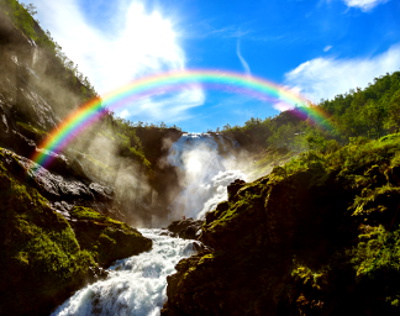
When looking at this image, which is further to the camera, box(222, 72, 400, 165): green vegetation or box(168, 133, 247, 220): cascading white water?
box(222, 72, 400, 165): green vegetation

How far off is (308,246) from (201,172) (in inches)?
2242

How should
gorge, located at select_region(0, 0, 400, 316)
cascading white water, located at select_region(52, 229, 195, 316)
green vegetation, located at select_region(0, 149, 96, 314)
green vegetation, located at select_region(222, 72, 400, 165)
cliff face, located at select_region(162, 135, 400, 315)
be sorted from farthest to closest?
green vegetation, located at select_region(222, 72, 400, 165)
cascading white water, located at select_region(52, 229, 195, 316)
green vegetation, located at select_region(0, 149, 96, 314)
gorge, located at select_region(0, 0, 400, 316)
cliff face, located at select_region(162, 135, 400, 315)

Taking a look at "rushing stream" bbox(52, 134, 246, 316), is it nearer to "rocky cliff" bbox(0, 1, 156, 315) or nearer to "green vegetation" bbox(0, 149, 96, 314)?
"rocky cliff" bbox(0, 1, 156, 315)

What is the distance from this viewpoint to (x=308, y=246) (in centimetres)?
1047

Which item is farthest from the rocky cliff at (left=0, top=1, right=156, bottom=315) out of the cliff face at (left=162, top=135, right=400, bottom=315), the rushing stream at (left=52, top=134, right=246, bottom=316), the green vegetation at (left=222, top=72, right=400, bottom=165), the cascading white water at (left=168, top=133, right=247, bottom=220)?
the green vegetation at (left=222, top=72, right=400, bottom=165)

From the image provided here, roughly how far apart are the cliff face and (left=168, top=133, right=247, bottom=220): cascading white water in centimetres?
3423

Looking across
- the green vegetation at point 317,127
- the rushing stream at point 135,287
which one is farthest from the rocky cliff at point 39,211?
the green vegetation at point 317,127

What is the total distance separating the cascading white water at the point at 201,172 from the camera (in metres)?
54.0

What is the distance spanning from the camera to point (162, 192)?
59844 mm

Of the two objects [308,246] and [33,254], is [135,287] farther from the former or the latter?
[308,246]

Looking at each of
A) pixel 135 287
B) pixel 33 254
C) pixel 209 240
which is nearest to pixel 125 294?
pixel 135 287

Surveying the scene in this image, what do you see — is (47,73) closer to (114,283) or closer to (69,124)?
(69,124)

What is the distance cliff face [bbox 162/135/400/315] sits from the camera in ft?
25.2

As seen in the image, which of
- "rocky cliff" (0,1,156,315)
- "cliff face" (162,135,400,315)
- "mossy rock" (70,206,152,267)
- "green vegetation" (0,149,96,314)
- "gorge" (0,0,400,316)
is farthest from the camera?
"mossy rock" (70,206,152,267)
